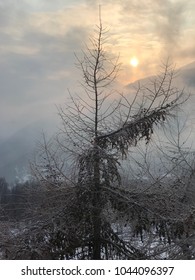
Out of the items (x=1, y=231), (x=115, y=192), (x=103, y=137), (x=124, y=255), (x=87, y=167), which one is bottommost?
Answer: (x=124, y=255)

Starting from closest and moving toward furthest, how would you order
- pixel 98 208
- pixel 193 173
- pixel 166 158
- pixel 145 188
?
1. pixel 98 208
2. pixel 145 188
3. pixel 193 173
4. pixel 166 158

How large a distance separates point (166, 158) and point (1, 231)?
773 centimetres

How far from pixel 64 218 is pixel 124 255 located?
1177mm

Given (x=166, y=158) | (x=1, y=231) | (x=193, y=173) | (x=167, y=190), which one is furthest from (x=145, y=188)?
(x=166, y=158)

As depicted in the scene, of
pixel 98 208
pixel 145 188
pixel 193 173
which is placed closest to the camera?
pixel 98 208

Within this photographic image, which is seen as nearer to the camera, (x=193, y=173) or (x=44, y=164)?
(x=44, y=164)

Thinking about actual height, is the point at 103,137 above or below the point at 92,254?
above

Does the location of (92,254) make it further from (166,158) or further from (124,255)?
(166,158)

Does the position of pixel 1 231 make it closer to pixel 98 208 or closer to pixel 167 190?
pixel 98 208

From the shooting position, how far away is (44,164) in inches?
274

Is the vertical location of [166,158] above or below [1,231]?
above

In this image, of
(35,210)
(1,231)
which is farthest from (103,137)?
(1,231)

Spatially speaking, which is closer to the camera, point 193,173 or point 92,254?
point 92,254

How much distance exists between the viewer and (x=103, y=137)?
A: 6.30 meters
